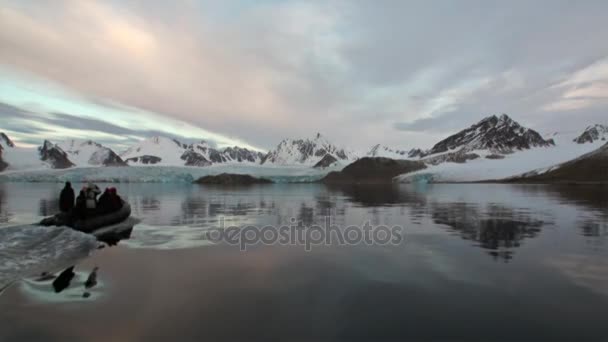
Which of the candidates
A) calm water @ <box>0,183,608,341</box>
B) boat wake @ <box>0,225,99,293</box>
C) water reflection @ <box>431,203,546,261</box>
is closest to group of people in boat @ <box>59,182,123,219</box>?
boat wake @ <box>0,225,99,293</box>

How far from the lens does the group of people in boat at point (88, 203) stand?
2072 cm

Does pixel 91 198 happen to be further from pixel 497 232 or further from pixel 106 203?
pixel 497 232

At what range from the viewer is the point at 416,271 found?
41.9ft

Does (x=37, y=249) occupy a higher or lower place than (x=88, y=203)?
lower

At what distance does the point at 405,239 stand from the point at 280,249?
22.2ft

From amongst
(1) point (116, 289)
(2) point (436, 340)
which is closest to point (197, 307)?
(1) point (116, 289)

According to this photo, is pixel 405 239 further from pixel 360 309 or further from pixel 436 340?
pixel 436 340

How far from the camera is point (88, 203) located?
2138 cm

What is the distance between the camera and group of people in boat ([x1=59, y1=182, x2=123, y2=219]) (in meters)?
20.7

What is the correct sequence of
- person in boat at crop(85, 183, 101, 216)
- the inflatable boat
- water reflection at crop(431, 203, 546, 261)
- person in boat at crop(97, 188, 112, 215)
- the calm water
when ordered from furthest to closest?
person in boat at crop(97, 188, 112, 215), person in boat at crop(85, 183, 101, 216), the inflatable boat, water reflection at crop(431, 203, 546, 261), the calm water

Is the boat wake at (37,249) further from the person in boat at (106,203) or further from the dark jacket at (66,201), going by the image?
the person in boat at (106,203)

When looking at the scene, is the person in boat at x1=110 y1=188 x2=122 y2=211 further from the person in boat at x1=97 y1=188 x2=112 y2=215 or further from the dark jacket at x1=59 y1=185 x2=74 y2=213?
the dark jacket at x1=59 y1=185 x2=74 y2=213

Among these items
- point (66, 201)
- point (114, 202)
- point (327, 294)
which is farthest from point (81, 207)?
point (327, 294)

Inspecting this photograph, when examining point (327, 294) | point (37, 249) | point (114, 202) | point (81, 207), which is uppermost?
point (114, 202)
